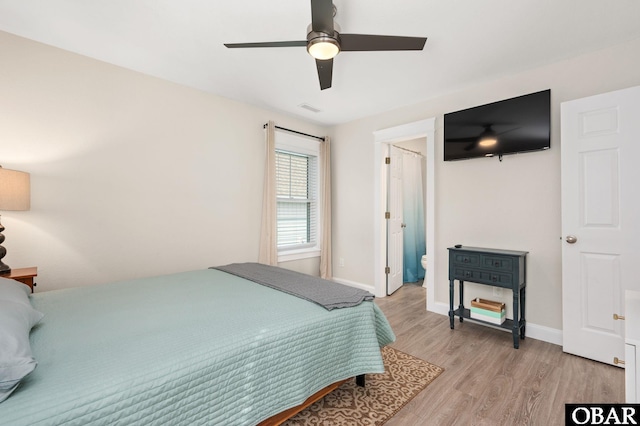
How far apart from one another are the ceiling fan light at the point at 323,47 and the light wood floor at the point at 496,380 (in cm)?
223

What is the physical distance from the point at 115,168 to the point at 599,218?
13.7ft

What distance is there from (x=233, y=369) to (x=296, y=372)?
1.14 feet

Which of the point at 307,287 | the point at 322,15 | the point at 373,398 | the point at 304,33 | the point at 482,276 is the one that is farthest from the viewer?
the point at 482,276

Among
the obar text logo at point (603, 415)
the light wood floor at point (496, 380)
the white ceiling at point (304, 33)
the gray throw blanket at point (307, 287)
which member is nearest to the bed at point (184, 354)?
the gray throw blanket at point (307, 287)

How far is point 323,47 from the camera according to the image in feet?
5.61

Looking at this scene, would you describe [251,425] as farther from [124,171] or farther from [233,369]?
[124,171]

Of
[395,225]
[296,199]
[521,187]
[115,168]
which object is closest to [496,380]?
[521,187]

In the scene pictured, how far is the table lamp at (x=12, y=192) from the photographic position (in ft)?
6.13

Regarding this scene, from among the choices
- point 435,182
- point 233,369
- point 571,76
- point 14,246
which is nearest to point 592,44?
point 571,76

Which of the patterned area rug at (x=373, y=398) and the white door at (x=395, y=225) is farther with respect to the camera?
the white door at (x=395, y=225)

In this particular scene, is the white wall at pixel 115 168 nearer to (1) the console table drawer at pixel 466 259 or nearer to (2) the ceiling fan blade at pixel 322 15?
(2) the ceiling fan blade at pixel 322 15

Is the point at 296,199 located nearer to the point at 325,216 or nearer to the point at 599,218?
the point at 325,216

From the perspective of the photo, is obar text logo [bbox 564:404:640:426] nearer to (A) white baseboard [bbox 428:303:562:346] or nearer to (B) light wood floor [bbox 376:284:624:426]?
(B) light wood floor [bbox 376:284:624:426]

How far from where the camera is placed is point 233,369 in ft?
3.93
